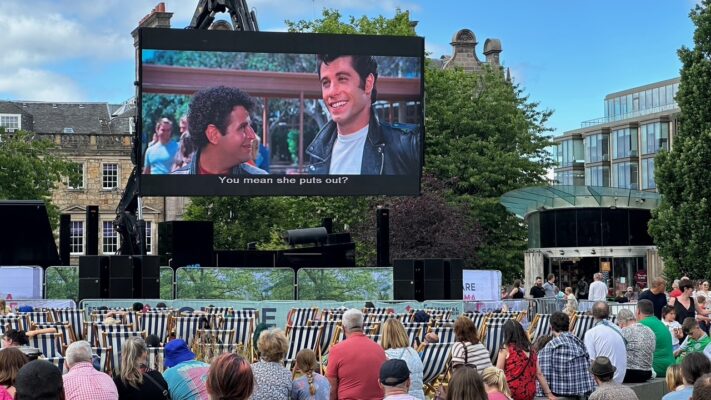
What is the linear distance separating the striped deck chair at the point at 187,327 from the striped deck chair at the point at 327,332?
92.5 inches

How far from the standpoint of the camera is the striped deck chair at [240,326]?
16931 millimetres

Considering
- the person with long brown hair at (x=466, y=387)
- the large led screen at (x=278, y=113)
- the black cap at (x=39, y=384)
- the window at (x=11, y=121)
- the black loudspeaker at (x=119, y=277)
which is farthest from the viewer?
the window at (x=11, y=121)

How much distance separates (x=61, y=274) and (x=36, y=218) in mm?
3774

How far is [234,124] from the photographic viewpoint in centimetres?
3002

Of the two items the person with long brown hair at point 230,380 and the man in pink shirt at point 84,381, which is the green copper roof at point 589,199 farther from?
the person with long brown hair at point 230,380

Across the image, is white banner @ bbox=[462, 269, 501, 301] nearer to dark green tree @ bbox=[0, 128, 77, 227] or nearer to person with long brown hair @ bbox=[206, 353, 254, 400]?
person with long brown hair @ bbox=[206, 353, 254, 400]

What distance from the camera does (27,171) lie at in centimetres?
5066

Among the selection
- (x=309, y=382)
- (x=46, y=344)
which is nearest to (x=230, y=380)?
(x=309, y=382)

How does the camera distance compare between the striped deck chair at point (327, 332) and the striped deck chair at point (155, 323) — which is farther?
the striped deck chair at point (155, 323)

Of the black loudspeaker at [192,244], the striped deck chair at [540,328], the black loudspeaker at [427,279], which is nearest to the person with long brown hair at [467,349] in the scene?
the striped deck chair at [540,328]

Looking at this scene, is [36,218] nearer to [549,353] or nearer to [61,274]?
[61,274]

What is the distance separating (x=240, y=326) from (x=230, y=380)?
33.9ft

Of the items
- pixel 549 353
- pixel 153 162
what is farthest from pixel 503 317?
pixel 153 162

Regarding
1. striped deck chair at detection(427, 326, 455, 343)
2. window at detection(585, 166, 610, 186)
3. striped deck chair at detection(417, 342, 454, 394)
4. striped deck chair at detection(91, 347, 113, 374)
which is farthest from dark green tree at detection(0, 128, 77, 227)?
window at detection(585, 166, 610, 186)
